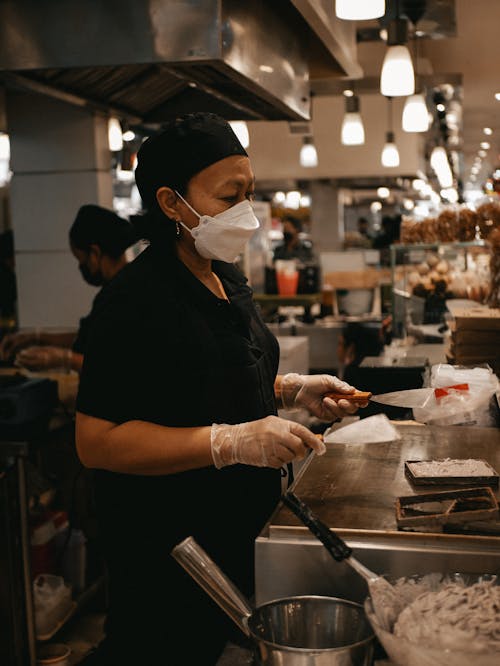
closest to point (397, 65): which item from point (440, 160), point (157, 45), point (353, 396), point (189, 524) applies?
point (157, 45)

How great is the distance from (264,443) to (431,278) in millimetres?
3232

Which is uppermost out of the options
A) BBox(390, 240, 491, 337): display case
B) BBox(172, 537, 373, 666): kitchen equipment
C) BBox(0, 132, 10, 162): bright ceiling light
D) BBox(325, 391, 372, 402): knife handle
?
BBox(0, 132, 10, 162): bright ceiling light

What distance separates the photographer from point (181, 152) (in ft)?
6.47

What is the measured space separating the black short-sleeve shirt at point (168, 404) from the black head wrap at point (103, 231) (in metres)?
1.76

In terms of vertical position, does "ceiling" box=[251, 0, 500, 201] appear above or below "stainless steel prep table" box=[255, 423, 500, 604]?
above

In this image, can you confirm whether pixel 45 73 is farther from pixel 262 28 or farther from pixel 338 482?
pixel 338 482

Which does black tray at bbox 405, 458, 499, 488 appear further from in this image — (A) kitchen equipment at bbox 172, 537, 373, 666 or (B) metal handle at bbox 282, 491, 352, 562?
(A) kitchen equipment at bbox 172, 537, 373, 666

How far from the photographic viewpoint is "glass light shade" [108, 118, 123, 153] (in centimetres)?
511

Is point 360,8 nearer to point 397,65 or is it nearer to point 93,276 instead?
point 397,65

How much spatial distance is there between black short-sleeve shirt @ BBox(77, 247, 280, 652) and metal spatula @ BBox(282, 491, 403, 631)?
461 millimetres

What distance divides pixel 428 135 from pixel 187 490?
11.4 metres

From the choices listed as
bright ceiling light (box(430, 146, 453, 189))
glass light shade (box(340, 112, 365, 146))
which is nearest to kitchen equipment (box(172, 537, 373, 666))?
glass light shade (box(340, 112, 365, 146))

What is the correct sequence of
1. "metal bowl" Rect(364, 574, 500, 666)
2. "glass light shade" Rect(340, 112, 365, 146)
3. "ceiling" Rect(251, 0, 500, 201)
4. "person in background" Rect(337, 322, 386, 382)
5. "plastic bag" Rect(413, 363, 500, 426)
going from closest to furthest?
"metal bowl" Rect(364, 574, 500, 666) → "plastic bag" Rect(413, 363, 500, 426) → "glass light shade" Rect(340, 112, 365, 146) → "ceiling" Rect(251, 0, 500, 201) → "person in background" Rect(337, 322, 386, 382)

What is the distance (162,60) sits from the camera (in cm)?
297
